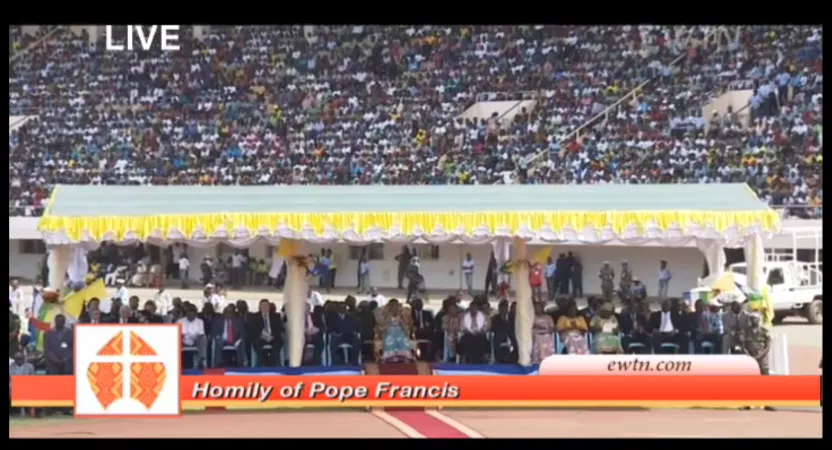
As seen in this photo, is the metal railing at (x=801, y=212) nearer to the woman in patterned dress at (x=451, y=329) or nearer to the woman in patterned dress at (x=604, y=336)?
the woman in patterned dress at (x=604, y=336)

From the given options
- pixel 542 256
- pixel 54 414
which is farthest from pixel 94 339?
pixel 542 256

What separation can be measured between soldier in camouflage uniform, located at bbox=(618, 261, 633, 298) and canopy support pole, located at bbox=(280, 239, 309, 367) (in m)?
10.7

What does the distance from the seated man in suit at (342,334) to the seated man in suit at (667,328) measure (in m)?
2.61

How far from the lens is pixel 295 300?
521 inches

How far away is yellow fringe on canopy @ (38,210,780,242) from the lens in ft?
41.0

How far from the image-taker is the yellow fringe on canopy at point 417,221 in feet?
41.0

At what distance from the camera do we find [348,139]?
31438mm

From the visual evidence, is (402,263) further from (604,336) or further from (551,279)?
(604,336)

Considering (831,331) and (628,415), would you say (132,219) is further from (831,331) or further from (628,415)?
(831,331)

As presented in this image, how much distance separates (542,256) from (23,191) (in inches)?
717

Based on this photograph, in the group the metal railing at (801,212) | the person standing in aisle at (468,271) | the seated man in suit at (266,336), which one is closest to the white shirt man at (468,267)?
the person standing in aisle at (468,271)

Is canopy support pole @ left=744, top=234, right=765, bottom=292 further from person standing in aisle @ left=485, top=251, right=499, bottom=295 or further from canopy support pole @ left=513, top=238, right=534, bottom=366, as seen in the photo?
person standing in aisle @ left=485, top=251, right=499, bottom=295

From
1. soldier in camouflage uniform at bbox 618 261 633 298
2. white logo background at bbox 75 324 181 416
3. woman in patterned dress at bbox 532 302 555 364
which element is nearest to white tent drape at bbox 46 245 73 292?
white logo background at bbox 75 324 181 416

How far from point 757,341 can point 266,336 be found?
4.22 metres
